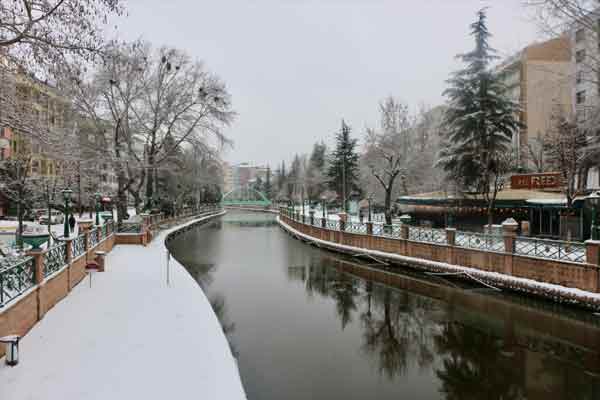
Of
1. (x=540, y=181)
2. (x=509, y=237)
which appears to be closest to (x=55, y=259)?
(x=509, y=237)

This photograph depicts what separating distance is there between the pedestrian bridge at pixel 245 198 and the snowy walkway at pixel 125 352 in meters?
83.9

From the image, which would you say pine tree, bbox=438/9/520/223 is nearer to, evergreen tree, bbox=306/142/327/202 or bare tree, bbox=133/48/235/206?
bare tree, bbox=133/48/235/206

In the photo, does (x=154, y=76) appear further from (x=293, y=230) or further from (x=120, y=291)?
(x=120, y=291)

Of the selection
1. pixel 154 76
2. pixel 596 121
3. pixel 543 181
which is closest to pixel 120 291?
pixel 596 121

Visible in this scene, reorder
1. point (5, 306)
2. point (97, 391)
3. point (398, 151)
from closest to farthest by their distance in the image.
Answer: point (97, 391) < point (5, 306) < point (398, 151)

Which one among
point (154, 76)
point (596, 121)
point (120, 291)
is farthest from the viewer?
point (154, 76)

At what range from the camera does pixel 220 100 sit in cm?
3209

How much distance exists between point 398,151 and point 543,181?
13.1 meters

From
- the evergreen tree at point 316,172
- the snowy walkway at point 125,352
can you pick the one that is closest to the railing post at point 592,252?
the snowy walkway at point 125,352

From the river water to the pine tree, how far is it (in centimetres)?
893

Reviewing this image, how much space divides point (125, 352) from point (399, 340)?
649 centimetres

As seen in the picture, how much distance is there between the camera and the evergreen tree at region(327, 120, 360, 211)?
48.1 meters

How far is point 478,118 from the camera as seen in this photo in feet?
76.9

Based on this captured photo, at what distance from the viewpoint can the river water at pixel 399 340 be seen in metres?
8.12
